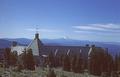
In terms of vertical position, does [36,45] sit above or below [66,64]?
above

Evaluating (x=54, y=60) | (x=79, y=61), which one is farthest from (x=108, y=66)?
(x=54, y=60)

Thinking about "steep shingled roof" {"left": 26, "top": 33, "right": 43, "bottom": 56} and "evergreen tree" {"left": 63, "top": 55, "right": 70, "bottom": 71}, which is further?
"steep shingled roof" {"left": 26, "top": 33, "right": 43, "bottom": 56}

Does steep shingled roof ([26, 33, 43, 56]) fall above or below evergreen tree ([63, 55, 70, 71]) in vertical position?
above

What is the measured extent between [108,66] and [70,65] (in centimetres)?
1132

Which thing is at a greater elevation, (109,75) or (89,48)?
(89,48)

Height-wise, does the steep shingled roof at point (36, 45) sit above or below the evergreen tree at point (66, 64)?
above

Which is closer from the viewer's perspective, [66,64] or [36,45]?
[66,64]

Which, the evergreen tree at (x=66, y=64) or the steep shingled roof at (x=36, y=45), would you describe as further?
the steep shingled roof at (x=36, y=45)

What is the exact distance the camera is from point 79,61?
84125mm

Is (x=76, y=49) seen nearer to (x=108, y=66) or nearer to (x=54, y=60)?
(x=54, y=60)

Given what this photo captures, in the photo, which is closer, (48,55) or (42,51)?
(48,55)

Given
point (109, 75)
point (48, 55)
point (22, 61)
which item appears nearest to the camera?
point (109, 75)

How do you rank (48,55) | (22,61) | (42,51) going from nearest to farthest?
(22,61), (48,55), (42,51)

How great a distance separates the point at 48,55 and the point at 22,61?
18.9 metres
